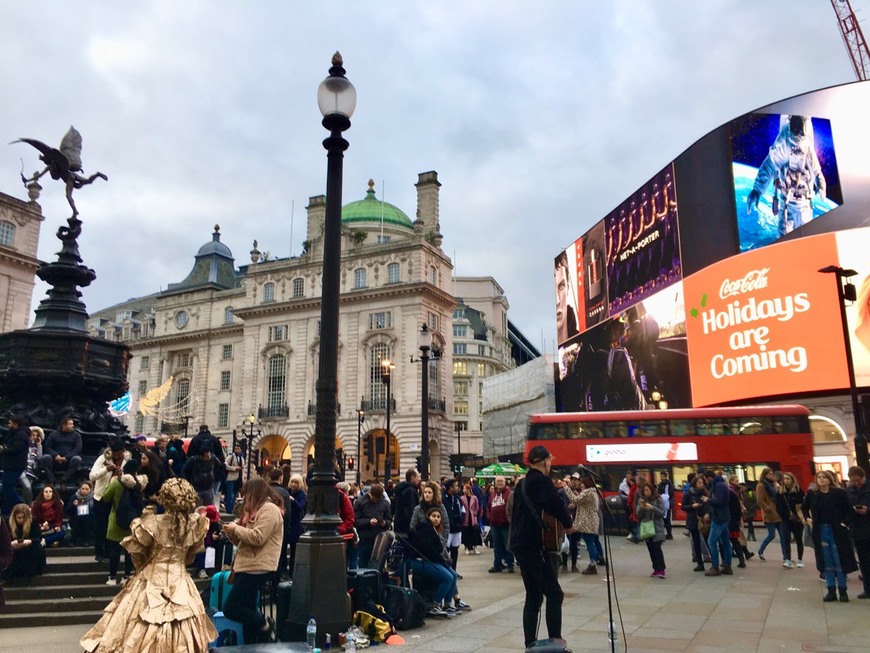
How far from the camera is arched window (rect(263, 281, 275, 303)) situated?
195 feet

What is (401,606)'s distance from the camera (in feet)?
27.3

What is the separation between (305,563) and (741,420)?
2173cm

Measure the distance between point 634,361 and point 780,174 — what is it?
1376 centimetres

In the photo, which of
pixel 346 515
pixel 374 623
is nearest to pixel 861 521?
pixel 374 623

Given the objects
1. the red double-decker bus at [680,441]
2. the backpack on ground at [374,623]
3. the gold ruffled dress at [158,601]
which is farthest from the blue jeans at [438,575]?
the red double-decker bus at [680,441]

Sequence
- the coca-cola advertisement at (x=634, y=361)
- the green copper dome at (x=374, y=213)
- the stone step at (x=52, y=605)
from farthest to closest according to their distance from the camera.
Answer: the green copper dome at (x=374, y=213)
the coca-cola advertisement at (x=634, y=361)
the stone step at (x=52, y=605)

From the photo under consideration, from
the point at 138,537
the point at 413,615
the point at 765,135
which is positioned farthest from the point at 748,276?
the point at 138,537

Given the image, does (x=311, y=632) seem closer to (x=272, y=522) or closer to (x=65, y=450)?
(x=272, y=522)

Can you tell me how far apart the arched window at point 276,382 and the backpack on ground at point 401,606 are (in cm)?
4992

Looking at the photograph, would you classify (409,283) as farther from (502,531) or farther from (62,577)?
(62,577)

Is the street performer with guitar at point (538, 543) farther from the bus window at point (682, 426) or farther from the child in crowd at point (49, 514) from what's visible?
the bus window at point (682, 426)

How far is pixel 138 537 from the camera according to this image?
201 inches

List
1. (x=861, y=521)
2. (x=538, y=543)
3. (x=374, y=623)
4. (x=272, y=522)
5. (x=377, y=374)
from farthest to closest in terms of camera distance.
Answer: (x=377, y=374), (x=861, y=521), (x=374, y=623), (x=538, y=543), (x=272, y=522)

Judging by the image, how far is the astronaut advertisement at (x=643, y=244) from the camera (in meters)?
41.2
